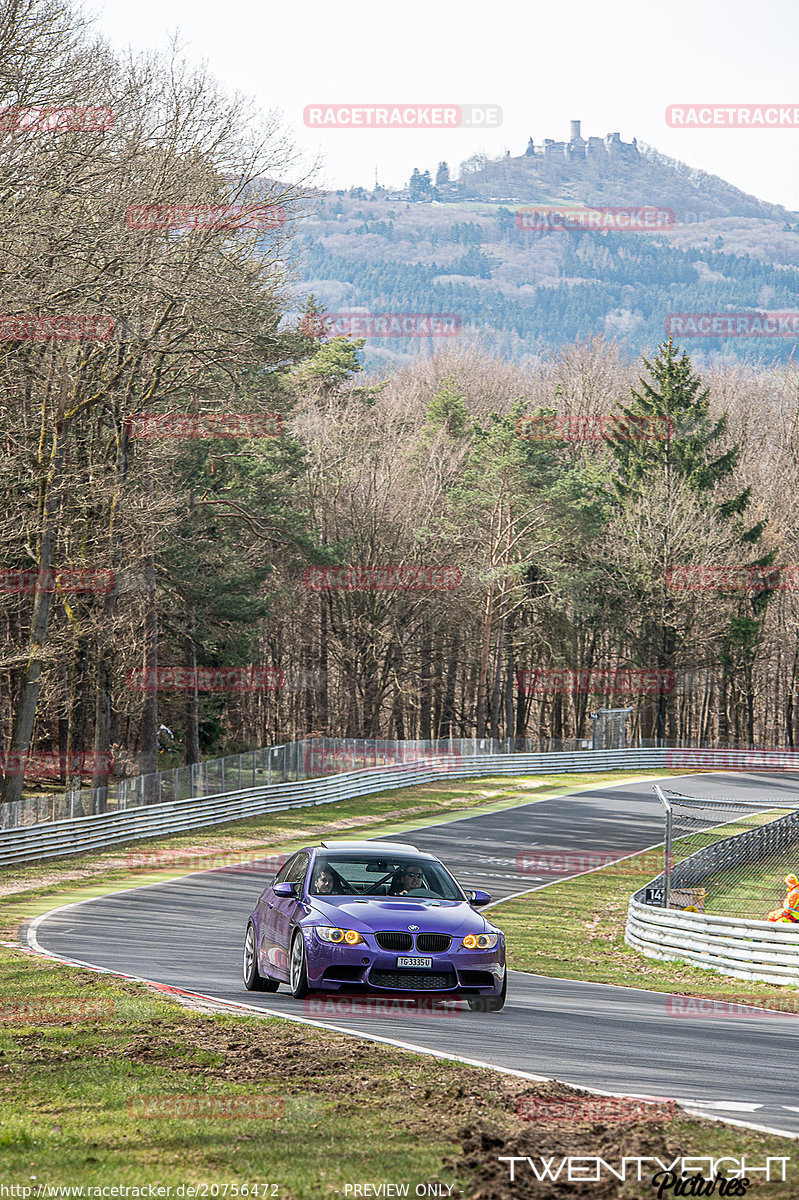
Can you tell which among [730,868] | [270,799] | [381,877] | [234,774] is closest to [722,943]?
[381,877]

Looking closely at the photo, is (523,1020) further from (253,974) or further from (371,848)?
(253,974)

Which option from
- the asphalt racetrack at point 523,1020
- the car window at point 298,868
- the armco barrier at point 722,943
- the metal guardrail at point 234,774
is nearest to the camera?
the asphalt racetrack at point 523,1020

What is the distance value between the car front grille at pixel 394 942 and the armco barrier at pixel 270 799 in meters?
21.5

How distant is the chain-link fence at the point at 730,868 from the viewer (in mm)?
22609

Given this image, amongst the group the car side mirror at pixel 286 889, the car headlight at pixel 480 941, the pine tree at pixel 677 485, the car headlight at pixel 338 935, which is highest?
the pine tree at pixel 677 485

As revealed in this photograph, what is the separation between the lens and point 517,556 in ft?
216

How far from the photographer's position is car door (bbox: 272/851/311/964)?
1167cm

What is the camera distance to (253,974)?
12859 millimetres

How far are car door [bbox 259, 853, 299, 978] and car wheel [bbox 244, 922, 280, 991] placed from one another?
22 cm

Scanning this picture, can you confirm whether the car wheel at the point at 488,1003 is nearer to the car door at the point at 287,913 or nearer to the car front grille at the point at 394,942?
the car front grille at the point at 394,942

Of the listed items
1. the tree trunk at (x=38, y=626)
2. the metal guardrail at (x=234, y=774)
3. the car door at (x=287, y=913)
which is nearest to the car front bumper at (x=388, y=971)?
the car door at (x=287, y=913)

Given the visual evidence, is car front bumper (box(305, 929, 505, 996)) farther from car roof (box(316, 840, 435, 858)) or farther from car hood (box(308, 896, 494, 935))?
car roof (box(316, 840, 435, 858))

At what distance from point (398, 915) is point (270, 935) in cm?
165

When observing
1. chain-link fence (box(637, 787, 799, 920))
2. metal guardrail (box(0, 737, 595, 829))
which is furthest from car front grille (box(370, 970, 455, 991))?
metal guardrail (box(0, 737, 595, 829))
